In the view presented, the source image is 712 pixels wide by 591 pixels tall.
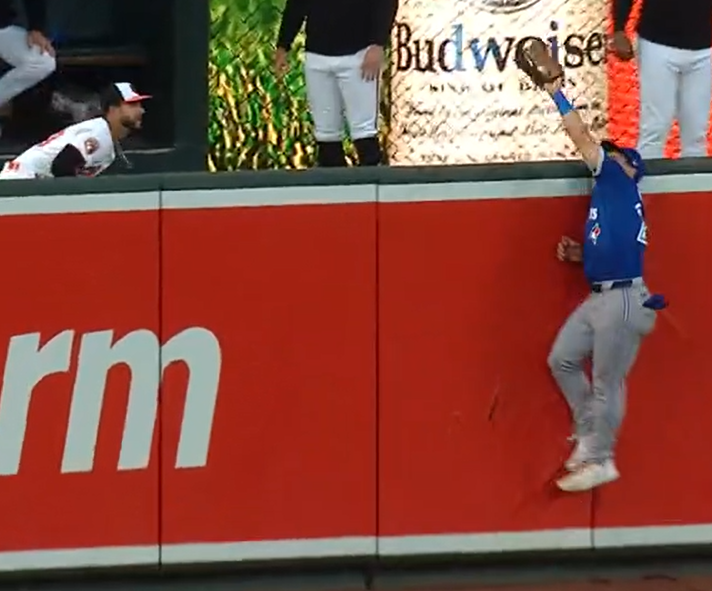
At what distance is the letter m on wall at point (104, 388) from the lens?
19.6 ft

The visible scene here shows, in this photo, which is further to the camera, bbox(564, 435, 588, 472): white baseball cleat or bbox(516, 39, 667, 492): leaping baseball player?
bbox(564, 435, 588, 472): white baseball cleat

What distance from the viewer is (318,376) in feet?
20.1

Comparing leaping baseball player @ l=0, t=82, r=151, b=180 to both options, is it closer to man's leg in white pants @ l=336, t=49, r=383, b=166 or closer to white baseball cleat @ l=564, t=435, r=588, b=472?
man's leg in white pants @ l=336, t=49, r=383, b=166

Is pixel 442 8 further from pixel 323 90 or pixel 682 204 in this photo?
pixel 682 204

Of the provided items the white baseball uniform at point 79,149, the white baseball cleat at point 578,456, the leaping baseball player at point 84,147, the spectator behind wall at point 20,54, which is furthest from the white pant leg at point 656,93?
the spectator behind wall at point 20,54

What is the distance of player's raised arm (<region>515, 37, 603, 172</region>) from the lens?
19.5 feet

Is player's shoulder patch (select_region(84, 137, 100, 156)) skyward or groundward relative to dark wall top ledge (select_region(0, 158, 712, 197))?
groundward

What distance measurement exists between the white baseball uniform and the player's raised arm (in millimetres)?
1735

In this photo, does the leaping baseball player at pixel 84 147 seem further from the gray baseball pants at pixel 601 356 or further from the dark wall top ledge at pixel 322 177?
the gray baseball pants at pixel 601 356

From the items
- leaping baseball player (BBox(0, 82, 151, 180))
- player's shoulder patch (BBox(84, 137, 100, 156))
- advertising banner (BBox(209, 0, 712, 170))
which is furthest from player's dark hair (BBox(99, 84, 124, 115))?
advertising banner (BBox(209, 0, 712, 170))

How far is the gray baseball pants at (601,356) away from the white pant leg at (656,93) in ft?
4.72

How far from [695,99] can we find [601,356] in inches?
70.3

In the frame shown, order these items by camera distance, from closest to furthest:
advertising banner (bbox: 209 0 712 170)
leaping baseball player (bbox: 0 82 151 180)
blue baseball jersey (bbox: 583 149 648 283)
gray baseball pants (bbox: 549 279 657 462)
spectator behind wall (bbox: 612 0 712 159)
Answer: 1. blue baseball jersey (bbox: 583 149 648 283)
2. gray baseball pants (bbox: 549 279 657 462)
3. leaping baseball player (bbox: 0 82 151 180)
4. spectator behind wall (bbox: 612 0 712 159)
5. advertising banner (bbox: 209 0 712 170)

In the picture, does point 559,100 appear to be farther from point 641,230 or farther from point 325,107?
point 325,107
